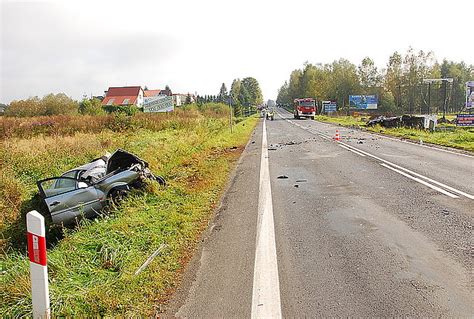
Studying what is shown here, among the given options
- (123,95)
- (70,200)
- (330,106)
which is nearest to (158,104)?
(70,200)

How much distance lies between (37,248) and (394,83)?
66686 mm

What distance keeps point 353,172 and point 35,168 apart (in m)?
10.7

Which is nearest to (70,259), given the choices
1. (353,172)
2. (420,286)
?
(420,286)

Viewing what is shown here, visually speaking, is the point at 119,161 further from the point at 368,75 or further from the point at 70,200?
the point at 368,75

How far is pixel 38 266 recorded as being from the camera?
10.5 feet

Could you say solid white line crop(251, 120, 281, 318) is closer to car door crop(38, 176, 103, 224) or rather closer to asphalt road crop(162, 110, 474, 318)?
asphalt road crop(162, 110, 474, 318)

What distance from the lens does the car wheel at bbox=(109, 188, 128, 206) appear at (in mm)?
7856

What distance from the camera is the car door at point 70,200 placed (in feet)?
24.2

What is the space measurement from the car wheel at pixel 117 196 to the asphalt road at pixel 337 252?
2.30m

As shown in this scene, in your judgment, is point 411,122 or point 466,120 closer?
point 466,120

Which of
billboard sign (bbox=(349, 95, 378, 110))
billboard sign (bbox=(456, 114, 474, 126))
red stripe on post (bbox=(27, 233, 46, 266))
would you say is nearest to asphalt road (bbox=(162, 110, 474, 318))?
red stripe on post (bbox=(27, 233, 46, 266))

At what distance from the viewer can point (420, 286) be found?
3721 millimetres

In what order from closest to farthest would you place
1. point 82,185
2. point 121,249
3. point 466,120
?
1. point 121,249
2. point 82,185
3. point 466,120

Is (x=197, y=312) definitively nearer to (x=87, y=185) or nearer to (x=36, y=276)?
(x=36, y=276)
